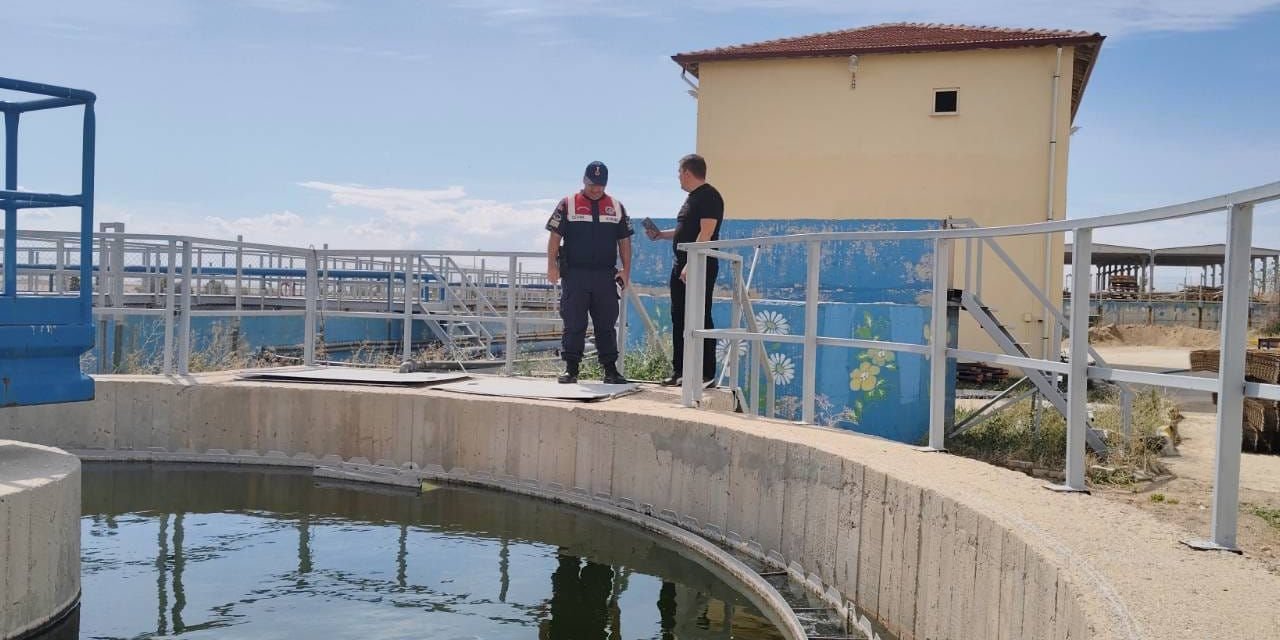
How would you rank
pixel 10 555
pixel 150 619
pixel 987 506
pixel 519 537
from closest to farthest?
pixel 987 506 → pixel 10 555 → pixel 150 619 → pixel 519 537

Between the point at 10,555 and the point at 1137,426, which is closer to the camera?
the point at 10,555

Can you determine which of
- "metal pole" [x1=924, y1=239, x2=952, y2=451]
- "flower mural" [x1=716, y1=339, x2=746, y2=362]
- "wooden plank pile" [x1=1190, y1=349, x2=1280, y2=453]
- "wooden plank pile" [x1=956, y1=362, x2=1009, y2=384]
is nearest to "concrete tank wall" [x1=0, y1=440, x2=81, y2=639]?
"metal pole" [x1=924, y1=239, x2=952, y2=451]

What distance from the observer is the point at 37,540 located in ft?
14.1

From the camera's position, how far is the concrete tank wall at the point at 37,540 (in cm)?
413

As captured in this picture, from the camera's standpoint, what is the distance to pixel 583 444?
6969 mm

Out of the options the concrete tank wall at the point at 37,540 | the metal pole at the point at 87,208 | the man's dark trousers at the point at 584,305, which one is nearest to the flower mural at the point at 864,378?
the man's dark trousers at the point at 584,305

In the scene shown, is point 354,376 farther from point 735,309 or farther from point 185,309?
point 735,309

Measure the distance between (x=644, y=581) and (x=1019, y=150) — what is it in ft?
45.4

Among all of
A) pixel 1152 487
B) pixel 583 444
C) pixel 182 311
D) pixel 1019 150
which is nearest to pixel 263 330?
pixel 182 311

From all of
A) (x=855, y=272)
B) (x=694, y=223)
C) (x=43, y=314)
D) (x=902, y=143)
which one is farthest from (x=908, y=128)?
(x=43, y=314)

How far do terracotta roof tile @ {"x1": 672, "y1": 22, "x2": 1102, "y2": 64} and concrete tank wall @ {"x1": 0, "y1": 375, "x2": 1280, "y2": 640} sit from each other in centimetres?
1248

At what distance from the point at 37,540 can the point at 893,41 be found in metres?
16.9

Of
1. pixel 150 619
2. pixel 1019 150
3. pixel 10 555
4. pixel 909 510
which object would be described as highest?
pixel 1019 150

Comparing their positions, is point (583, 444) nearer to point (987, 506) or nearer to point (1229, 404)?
point (987, 506)
